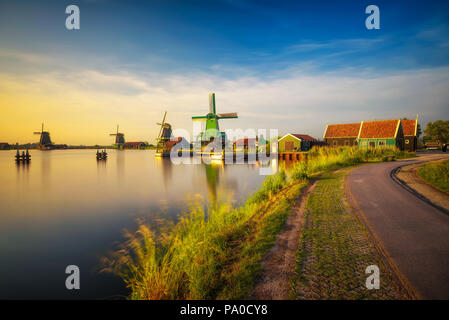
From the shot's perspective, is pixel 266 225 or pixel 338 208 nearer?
Answer: pixel 266 225

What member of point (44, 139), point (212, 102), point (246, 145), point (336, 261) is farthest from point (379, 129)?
point (44, 139)

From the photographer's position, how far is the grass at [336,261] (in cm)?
310

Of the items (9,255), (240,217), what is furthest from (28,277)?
(240,217)

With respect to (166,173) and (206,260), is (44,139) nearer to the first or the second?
(166,173)

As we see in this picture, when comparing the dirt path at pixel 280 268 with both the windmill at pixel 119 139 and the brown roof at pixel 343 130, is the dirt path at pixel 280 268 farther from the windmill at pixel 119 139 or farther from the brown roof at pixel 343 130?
the windmill at pixel 119 139

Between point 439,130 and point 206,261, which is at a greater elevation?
point 439,130

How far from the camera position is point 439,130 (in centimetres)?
6588

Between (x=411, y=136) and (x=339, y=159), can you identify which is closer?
(x=339, y=159)

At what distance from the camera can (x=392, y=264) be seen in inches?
144

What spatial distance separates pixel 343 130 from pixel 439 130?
51315 mm

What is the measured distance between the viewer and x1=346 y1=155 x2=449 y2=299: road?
128 inches

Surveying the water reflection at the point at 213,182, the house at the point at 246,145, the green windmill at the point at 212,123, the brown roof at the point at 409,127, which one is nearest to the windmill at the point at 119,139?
the green windmill at the point at 212,123

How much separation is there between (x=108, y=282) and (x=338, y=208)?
7.49m
